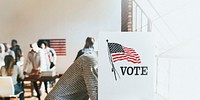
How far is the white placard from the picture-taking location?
1443 millimetres

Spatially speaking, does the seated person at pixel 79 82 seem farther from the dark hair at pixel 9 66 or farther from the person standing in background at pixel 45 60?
the person standing in background at pixel 45 60

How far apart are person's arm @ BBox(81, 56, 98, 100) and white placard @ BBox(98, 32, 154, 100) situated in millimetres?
63

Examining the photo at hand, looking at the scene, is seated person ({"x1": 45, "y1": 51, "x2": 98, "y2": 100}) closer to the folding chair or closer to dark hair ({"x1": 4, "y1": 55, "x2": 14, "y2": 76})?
the folding chair

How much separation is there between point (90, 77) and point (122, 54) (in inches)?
10.4

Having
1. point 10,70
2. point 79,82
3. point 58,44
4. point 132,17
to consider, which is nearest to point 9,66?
point 10,70

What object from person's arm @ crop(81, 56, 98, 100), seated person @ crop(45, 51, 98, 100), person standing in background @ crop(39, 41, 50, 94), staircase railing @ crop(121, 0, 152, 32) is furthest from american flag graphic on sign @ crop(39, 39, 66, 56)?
person's arm @ crop(81, 56, 98, 100)

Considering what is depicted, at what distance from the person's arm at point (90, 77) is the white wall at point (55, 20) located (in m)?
6.47

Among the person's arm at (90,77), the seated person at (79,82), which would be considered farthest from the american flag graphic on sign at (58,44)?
the person's arm at (90,77)

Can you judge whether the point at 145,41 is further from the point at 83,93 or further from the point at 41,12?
the point at 41,12

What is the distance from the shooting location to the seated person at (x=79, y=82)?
155 cm

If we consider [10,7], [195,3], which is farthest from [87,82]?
[10,7]

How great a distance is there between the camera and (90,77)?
1.56m

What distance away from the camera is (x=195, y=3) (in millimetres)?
2264

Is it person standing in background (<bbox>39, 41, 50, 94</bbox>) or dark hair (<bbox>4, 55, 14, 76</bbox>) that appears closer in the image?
dark hair (<bbox>4, 55, 14, 76</bbox>)
